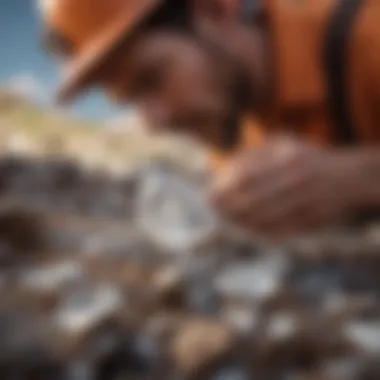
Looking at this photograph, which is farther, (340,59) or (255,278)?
(340,59)

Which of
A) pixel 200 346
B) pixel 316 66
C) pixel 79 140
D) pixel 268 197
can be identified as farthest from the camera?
pixel 79 140

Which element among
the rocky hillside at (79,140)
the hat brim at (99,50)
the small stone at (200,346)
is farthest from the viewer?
the rocky hillside at (79,140)

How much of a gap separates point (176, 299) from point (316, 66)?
0.27 meters

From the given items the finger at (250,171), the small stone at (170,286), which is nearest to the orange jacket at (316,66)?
the finger at (250,171)

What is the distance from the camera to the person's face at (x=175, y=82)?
0.56m

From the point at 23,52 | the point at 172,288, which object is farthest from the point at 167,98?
the point at 23,52

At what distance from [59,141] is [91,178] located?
10.5 inches

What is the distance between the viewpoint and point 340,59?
1.77ft

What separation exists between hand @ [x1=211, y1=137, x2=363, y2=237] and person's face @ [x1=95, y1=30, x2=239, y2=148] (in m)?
0.11

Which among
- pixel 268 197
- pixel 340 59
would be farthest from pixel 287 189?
pixel 340 59

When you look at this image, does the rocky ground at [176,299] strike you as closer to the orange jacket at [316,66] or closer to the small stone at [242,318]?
the small stone at [242,318]

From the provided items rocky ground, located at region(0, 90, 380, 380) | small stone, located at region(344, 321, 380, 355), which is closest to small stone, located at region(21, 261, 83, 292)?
rocky ground, located at region(0, 90, 380, 380)

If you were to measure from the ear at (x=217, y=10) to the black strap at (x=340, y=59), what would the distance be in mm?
75

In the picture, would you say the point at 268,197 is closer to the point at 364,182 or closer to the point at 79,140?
the point at 364,182
